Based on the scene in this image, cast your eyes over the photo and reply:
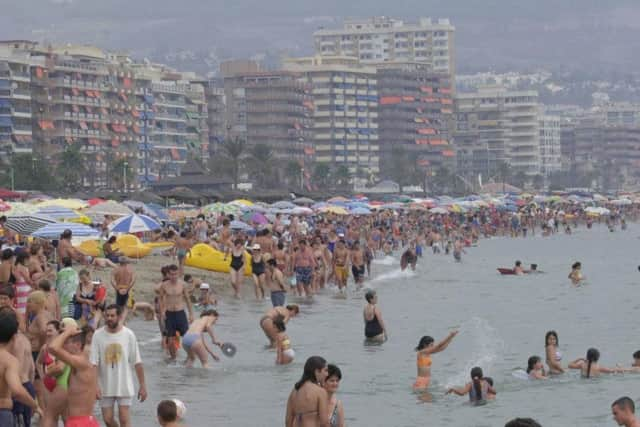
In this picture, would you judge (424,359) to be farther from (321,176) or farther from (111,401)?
(321,176)

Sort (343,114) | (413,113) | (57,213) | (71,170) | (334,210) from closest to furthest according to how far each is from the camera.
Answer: (57,213) → (334,210) → (71,170) → (343,114) → (413,113)

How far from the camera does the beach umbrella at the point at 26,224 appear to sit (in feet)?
95.2

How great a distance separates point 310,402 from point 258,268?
1880 centimetres

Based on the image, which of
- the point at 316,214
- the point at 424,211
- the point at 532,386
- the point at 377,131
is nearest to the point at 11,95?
the point at 424,211

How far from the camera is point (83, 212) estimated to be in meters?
41.2

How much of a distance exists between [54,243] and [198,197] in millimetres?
35692

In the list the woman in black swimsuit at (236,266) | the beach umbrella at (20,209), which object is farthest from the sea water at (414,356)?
the beach umbrella at (20,209)

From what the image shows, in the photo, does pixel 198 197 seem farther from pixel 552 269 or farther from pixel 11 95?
pixel 11 95

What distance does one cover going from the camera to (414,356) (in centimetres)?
2336

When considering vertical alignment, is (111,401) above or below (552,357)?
above

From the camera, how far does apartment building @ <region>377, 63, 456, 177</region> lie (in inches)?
7333

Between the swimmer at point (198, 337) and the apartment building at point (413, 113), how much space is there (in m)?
158

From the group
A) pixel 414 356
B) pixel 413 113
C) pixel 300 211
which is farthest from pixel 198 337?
pixel 413 113

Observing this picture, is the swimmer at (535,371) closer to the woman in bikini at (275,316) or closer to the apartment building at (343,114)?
the woman in bikini at (275,316)
